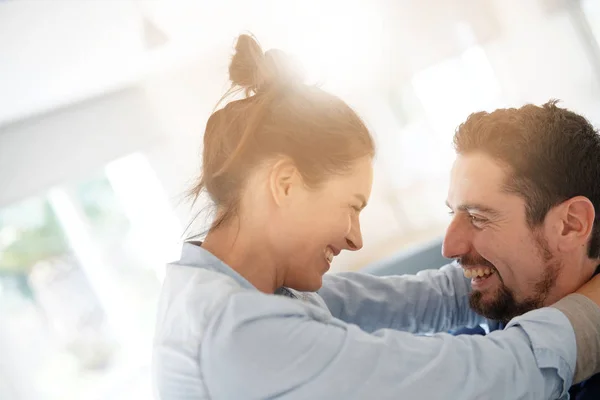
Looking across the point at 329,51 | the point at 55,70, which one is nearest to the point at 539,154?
the point at 329,51

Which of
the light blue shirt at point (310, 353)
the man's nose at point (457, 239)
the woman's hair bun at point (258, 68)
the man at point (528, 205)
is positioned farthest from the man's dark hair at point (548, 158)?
the woman's hair bun at point (258, 68)

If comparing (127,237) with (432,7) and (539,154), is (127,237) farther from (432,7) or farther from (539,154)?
(432,7)

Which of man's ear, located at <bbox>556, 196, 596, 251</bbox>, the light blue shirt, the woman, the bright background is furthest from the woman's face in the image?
the bright background

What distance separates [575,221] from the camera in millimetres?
1046

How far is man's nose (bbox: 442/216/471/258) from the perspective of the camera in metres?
1.12

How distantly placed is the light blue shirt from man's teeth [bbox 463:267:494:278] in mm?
247

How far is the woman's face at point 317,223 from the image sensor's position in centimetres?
91

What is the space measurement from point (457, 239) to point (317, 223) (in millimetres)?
345

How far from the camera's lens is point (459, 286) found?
50.3 inches

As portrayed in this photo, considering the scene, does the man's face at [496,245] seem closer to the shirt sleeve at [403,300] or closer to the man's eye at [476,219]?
the man's eye at [476,219]

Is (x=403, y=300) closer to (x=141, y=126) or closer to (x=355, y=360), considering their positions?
(x=355, y=360)

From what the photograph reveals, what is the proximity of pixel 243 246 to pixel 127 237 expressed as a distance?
0.63m

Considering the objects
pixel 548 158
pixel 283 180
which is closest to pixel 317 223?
pixel 283 180

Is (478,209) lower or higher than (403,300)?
higher
